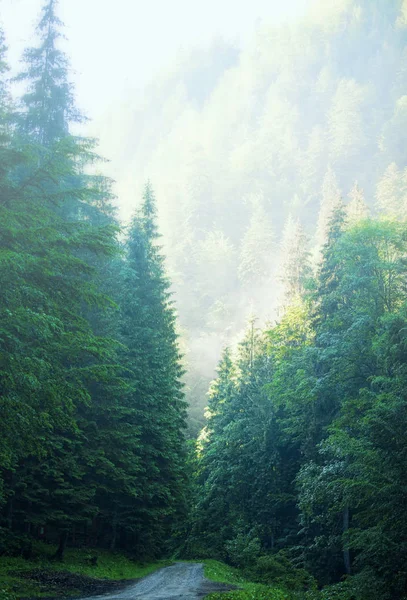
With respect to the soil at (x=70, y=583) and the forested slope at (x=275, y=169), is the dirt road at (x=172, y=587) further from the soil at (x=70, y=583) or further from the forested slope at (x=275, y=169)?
the forested slope at (x=275, y=169)

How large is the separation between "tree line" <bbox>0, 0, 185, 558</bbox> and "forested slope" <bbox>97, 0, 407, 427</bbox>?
127 feet

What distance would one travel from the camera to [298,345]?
119 ft

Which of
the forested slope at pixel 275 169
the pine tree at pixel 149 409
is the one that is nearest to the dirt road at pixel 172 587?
the pine tree at pixel 149 409

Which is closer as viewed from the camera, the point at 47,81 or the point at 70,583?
the point at 70,583

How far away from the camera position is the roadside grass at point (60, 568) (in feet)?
44.6

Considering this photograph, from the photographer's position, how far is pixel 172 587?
59.8 ft

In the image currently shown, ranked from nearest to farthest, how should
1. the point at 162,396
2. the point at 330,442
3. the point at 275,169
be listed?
1. the point at 330,442
2. the point at 162,396
3. the point at 275,169

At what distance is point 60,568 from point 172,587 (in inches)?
152

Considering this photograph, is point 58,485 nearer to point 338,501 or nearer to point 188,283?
point 338,501

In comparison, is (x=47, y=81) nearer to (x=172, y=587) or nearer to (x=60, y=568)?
(x=60, y=568)

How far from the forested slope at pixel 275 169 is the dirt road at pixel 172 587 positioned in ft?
137

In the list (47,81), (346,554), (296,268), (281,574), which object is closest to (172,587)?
(281,574)

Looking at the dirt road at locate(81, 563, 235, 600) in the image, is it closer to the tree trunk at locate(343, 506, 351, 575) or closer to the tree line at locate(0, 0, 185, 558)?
the tree line at locate(0, 0, 185, 558)

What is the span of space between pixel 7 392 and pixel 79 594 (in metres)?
6.56
